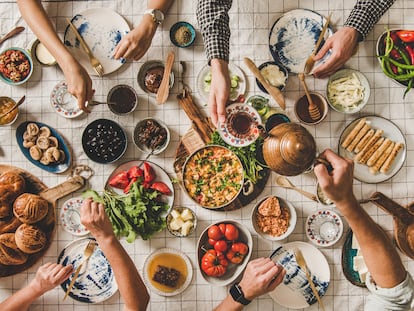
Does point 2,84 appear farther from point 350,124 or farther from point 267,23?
point 350,124

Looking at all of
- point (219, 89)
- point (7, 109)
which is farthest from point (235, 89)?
point (7, 109)

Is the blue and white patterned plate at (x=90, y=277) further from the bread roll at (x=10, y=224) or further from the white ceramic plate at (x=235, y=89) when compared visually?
the white ceramic plate at (x=235, y=89)

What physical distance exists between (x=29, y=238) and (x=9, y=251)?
157 mm

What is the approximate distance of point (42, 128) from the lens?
9.82 ft

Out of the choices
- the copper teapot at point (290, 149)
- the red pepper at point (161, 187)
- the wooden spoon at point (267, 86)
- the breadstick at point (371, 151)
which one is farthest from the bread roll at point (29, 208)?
the breadstick at point (371, 151)

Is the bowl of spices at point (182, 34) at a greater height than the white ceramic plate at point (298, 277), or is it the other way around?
the bowl of spices at point (182, 34)

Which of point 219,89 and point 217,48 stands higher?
point 217,48

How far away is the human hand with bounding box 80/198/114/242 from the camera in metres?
2.59

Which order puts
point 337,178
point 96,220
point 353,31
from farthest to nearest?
1. point 353,31
2. point 96,220
3. point 337,178

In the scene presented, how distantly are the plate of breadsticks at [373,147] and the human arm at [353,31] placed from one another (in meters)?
0.40

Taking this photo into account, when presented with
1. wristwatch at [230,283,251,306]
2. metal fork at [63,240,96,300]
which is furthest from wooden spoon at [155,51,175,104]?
wristwatch at [230,283,251,306]

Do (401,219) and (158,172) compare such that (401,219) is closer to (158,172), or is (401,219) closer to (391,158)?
(391,158)

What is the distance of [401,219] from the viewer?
2.95 m

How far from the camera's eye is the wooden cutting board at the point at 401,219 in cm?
294
